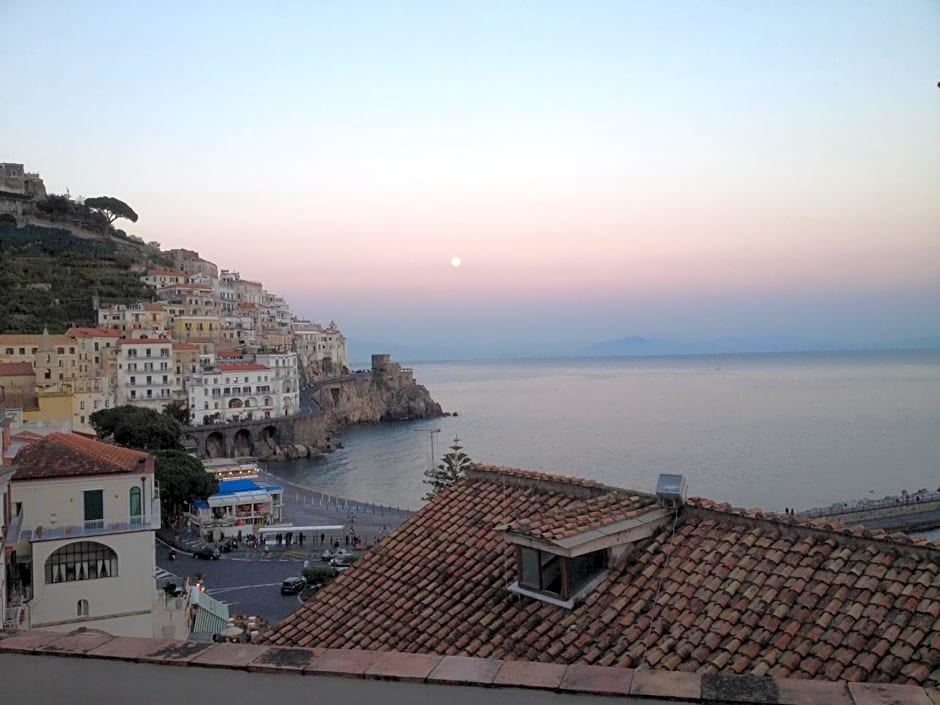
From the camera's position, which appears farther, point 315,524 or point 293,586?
point 315,524

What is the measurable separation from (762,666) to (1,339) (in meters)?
71.6

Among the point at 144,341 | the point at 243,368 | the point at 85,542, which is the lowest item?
the point at 85,542

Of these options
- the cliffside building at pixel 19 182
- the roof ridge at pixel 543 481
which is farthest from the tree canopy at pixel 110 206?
the roof ridge at pixel 543 481

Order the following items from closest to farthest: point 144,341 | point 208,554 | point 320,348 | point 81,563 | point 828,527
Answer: point 828,527, point 81,563, point 208,554, point 144,341, point 320,348

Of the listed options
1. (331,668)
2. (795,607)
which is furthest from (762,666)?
(331,668)

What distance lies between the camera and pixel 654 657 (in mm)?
4570

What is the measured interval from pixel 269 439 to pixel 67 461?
2076 inches

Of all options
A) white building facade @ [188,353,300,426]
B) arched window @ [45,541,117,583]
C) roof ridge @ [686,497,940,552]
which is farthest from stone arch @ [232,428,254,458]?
roof ridge @ [686,497,940,552]

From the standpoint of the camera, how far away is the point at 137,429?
44.3 metres

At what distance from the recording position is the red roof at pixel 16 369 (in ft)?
188

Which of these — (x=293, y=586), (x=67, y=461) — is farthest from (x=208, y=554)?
(x=67, y=461)

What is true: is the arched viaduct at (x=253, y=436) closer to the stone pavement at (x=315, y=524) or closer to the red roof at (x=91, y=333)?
the red roof at (x=91, y=333)

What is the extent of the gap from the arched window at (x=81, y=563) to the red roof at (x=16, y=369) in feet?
159

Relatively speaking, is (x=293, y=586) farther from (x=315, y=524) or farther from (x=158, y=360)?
(x=158, y=360)
